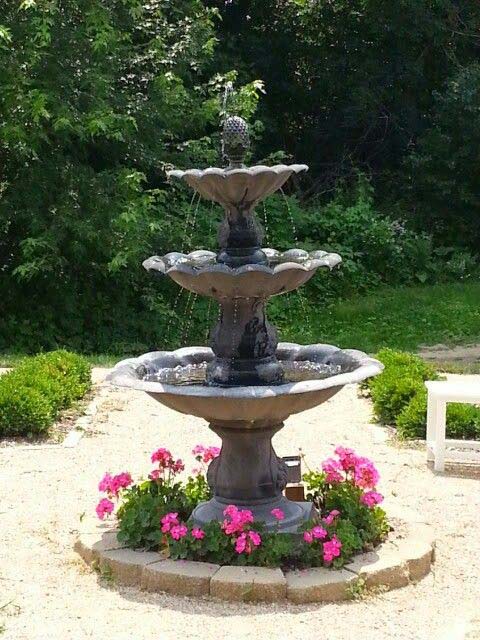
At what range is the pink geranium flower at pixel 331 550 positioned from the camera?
16.3ft

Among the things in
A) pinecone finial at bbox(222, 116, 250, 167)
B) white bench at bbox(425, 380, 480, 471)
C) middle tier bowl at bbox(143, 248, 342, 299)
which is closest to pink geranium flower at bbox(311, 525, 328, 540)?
middle tier bowl at bbox(143, 248, 342, 299)

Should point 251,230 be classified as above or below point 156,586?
above

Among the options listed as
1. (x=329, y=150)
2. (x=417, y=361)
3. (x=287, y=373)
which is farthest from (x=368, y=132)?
(x=287, y=373)

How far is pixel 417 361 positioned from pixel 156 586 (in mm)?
5282

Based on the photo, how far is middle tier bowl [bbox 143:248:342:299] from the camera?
4816 millimetres

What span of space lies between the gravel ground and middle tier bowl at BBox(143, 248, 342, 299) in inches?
58.4

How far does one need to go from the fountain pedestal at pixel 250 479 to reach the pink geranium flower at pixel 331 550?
1.09 ft

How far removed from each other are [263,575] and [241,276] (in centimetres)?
142

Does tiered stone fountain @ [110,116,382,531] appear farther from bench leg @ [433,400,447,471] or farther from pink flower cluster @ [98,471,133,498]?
bench leg @ [433,400,447,471]

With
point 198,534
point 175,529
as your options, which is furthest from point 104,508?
point 198,534

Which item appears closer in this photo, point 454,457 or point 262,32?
point 454,457

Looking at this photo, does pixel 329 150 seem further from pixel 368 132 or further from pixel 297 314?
pixel 297 314

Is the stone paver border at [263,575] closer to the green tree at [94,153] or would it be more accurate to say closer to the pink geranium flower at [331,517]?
the pink geranium flower at [331,517]

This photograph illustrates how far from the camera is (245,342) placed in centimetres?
532
